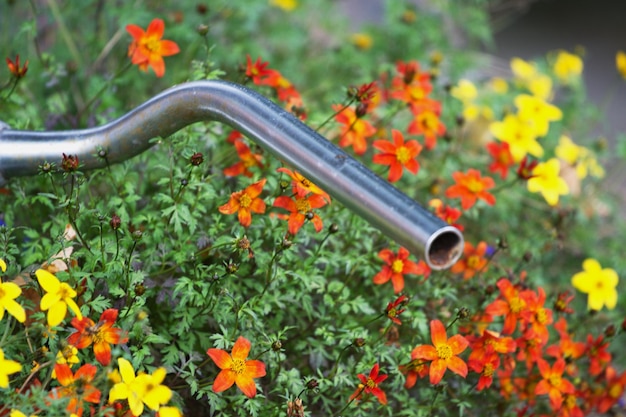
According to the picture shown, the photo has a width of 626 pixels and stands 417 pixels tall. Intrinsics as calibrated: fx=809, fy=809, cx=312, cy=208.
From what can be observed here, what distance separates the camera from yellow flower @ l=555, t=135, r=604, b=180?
8.27 feet

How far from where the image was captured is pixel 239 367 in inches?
49.8

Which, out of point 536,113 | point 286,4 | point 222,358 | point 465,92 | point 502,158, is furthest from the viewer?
point 286,4

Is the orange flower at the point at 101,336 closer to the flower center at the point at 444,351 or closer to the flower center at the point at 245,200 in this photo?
the flower center at the point at 245,200

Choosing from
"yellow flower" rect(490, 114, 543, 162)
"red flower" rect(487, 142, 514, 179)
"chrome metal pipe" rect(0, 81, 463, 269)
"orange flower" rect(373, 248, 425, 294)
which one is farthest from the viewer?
"yellow flower" rect(490, 114, 543, 162)

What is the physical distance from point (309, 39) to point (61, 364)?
8.16 feet

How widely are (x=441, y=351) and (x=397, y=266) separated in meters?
0.22

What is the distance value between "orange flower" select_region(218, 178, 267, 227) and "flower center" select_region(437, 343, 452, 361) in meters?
0.39

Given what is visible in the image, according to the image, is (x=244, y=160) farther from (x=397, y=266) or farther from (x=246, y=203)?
(x=397, y=266)

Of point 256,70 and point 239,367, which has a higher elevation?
point 256,70

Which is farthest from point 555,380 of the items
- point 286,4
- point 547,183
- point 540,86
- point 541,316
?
point 286,4

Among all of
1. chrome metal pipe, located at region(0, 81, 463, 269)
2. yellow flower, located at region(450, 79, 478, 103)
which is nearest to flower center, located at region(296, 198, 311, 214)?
chrome metal pipe, located at region(0, 81, 463, 269)

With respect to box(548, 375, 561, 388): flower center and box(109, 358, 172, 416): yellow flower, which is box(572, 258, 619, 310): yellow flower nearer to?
box(548, 375, 561, 388): flower center

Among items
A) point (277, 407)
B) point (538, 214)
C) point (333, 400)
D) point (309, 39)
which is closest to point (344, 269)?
point (333, 400)

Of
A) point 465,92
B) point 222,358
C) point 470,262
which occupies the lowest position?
point 465,92
